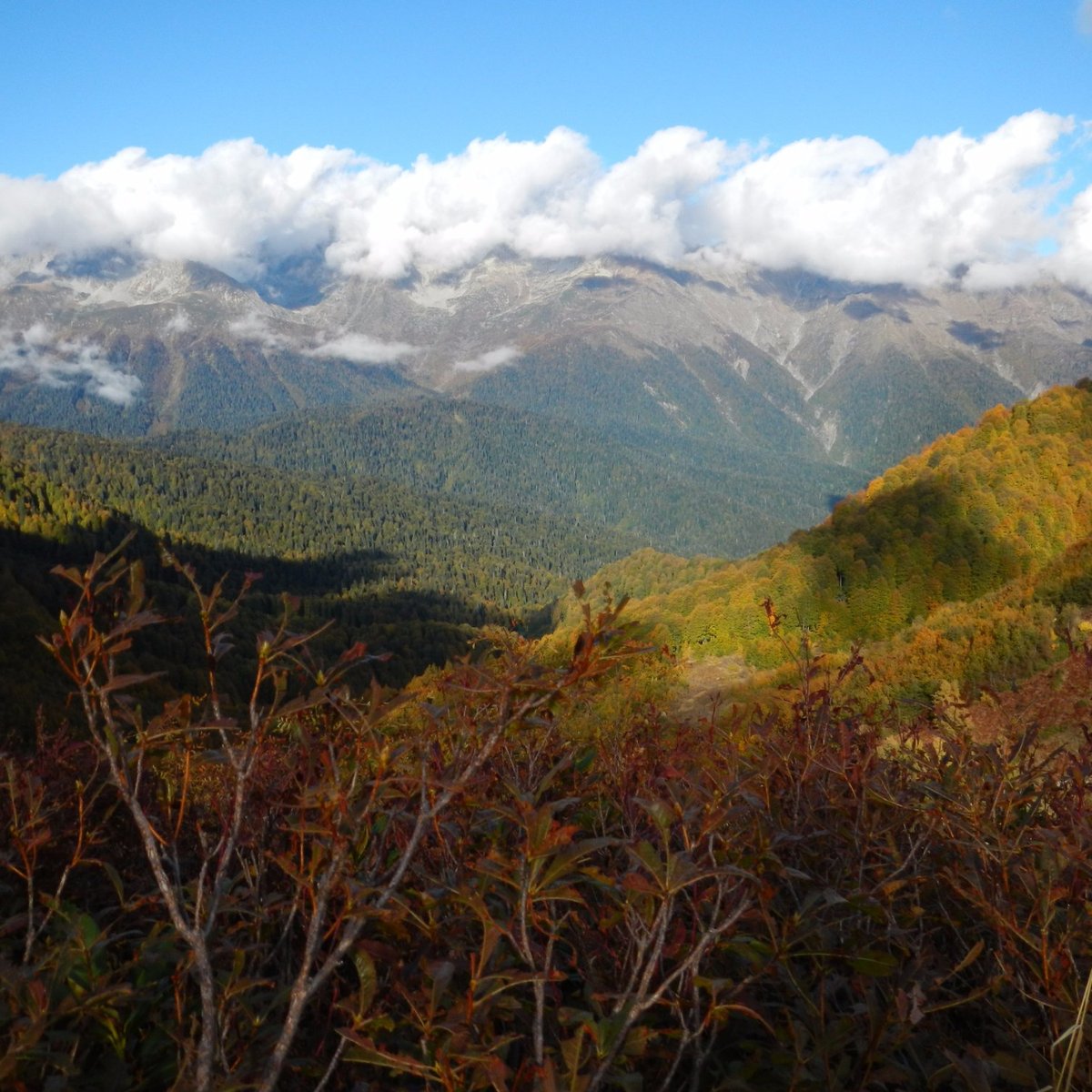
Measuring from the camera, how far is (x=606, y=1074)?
1785 millimetres

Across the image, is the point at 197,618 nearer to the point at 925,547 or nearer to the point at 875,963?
the point at 875,963

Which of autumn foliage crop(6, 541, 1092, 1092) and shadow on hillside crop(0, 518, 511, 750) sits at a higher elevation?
autumn foliage crop(6, 541, 1092, 1092)

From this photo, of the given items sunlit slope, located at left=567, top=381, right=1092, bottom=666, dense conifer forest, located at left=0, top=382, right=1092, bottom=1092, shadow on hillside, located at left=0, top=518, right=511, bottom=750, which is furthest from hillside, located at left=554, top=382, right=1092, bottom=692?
dense conifer forest, located at left=0, top=382, right=1092, bottom=1092

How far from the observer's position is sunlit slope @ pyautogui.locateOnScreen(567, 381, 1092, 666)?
2104 inches

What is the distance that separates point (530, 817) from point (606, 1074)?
0.70 m

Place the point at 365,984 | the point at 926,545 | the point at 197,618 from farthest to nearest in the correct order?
the point at 926,545 → the point at 197,618 → the point at 365,984

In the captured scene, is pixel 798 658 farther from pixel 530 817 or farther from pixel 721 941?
pixel 530 817

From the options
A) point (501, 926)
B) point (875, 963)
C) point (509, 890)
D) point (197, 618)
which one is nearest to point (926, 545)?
point (875, 963)

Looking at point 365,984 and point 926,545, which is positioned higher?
point 365,984

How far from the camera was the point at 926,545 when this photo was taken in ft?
182

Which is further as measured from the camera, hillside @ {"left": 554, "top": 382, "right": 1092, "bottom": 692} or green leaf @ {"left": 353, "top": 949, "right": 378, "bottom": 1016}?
hillside @ {"left": 554, "top": 382, "right": 1092, "bottom": 692}

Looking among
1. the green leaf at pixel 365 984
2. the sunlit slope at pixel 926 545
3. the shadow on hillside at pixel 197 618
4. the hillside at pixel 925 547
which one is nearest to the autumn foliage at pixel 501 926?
the green leaf at pixel 365 984

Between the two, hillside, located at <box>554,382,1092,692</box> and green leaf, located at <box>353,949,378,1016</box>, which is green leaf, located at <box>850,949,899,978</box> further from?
hillside, located at <box>554,382,1092,692</box>

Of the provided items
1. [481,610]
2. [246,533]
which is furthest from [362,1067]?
[246,533]
